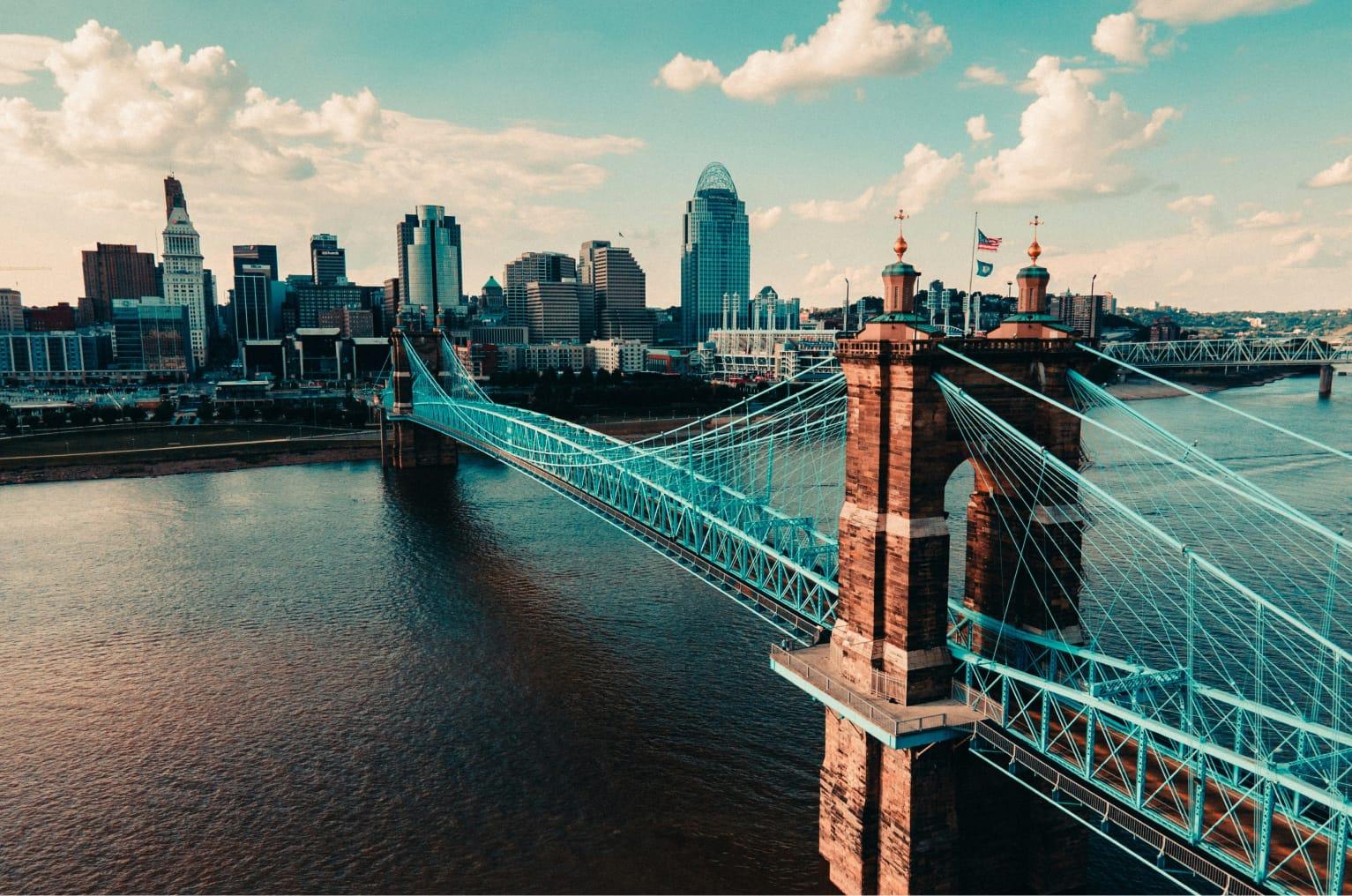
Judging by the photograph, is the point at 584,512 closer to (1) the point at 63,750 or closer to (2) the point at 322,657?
(2) the point at 322,657

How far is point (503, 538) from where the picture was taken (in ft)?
238

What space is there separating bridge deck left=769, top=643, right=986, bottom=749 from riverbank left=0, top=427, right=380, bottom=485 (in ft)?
314

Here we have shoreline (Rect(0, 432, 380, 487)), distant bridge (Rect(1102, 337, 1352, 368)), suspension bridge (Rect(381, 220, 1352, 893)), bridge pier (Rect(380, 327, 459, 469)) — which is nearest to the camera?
suspension bridge (Rect(381, 220, 1352, 893))

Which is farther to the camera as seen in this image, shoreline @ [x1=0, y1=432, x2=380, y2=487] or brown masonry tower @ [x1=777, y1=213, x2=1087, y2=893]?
shoreline @ [x1=0, y1=432, x2=380, y2=487]

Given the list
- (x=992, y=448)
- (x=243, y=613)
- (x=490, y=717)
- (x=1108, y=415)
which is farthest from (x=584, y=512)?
(x=1108, y=415)

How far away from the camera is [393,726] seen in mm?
39125

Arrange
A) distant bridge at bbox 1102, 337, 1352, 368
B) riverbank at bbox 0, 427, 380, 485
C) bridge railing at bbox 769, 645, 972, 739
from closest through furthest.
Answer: bridge railing at bbox 769, 645, 972, 739
riverbank at bbox 0, 427, 380, 485
distant bridge at bbox 1102, 337, 1352, 368

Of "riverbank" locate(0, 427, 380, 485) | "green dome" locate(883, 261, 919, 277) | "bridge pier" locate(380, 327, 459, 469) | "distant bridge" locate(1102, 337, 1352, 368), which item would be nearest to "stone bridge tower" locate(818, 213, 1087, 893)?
"green dome" locate(883, 261, 919, 277)

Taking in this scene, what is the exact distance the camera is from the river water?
29922 mm

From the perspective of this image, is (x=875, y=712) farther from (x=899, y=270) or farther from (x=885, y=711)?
(x=899, y=270)

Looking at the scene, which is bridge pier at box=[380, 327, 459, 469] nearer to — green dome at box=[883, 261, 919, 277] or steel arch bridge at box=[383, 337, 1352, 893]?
steel arch bridge at box=[383, 337, 1352, 893]

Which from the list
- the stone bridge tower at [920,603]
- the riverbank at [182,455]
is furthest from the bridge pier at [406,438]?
the stone bridge tower at [920,603]

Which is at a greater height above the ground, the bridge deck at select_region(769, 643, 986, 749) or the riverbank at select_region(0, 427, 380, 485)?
the bridge deck at select_region(769, 643, 986, 749)

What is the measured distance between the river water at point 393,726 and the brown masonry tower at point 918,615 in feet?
10.4
